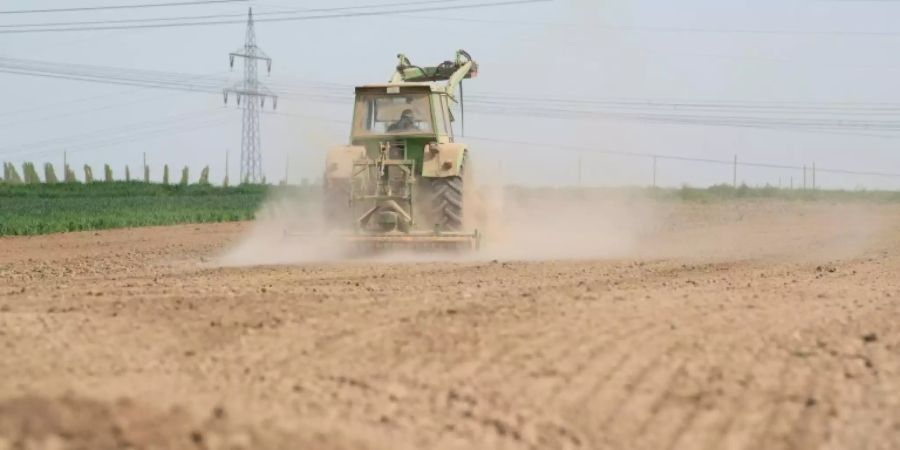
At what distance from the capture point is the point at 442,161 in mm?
16172

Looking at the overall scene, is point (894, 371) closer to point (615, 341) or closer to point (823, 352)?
point (823, 352)

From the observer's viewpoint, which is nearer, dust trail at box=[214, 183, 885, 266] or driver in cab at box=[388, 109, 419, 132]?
dust trail at box=[214, 183, 885, 266]

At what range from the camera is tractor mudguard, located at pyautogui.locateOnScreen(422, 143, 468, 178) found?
52.7 feet

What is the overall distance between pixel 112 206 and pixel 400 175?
903 inches

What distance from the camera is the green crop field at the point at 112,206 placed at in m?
28.5

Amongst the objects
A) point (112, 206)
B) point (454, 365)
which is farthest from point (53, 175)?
point (454, 365)

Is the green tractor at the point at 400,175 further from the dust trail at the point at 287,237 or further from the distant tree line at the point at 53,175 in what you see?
the distant tree line at the point at 53,175

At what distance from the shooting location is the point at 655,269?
12570mm

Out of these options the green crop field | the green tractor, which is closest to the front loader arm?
the green tractor

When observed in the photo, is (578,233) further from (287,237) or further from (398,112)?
(287,237)

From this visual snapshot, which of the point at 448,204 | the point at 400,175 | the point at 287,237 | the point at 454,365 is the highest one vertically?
the point at 400,175

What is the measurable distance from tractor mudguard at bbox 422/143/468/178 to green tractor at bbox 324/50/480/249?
0.01 metres

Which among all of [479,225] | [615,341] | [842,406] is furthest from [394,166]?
[842,406]

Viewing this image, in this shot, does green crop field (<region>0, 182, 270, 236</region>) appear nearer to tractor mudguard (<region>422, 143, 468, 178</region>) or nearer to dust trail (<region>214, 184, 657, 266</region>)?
dust trail (<region>214, 184, 657, 266</region>)
